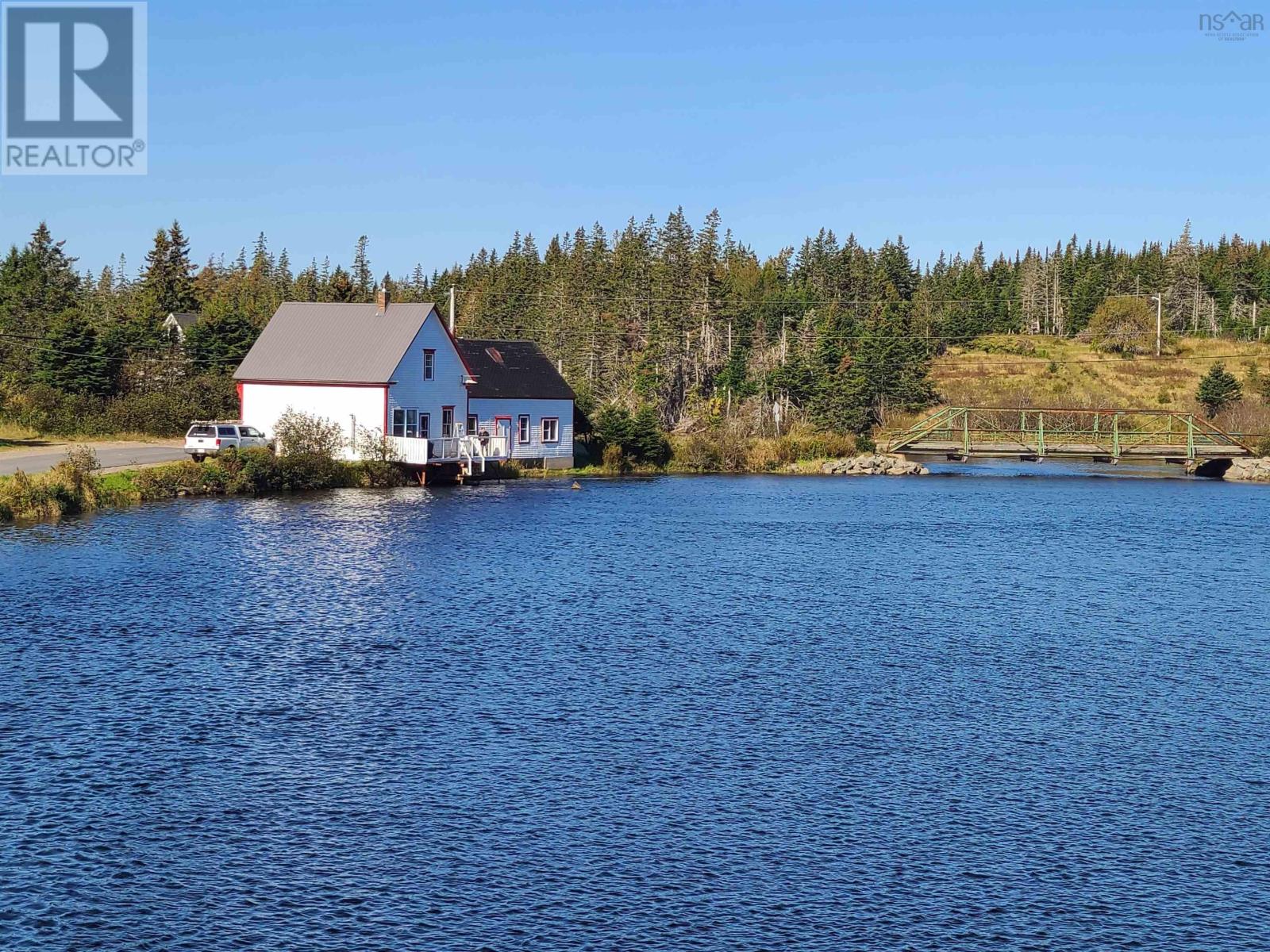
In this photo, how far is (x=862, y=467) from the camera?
8612cm

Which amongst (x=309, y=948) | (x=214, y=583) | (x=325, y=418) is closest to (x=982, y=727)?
(x=309, y=948)

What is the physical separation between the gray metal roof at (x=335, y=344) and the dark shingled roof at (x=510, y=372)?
537 cm

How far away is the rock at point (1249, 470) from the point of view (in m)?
82.1

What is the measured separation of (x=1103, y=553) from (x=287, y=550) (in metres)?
27.8

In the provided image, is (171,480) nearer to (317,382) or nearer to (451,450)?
(317,382)

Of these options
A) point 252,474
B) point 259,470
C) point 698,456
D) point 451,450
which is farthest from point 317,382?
point 698,456

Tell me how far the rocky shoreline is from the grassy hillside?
16515mm

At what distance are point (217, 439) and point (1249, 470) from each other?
61986mm

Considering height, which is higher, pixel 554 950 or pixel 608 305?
pixel 608 305

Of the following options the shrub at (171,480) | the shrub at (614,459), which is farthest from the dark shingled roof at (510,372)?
the shrub at (171,480)

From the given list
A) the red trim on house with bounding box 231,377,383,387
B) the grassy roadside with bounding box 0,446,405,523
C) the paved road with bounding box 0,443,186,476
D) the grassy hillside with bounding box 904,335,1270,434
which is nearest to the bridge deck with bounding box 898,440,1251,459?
the grassy hillside with bounding box 904,335,1270,434

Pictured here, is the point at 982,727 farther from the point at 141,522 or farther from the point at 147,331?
the point at 147,331

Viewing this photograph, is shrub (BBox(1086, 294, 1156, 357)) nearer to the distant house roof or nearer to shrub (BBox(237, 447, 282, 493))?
the distant house roof

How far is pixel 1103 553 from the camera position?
46250 mm
